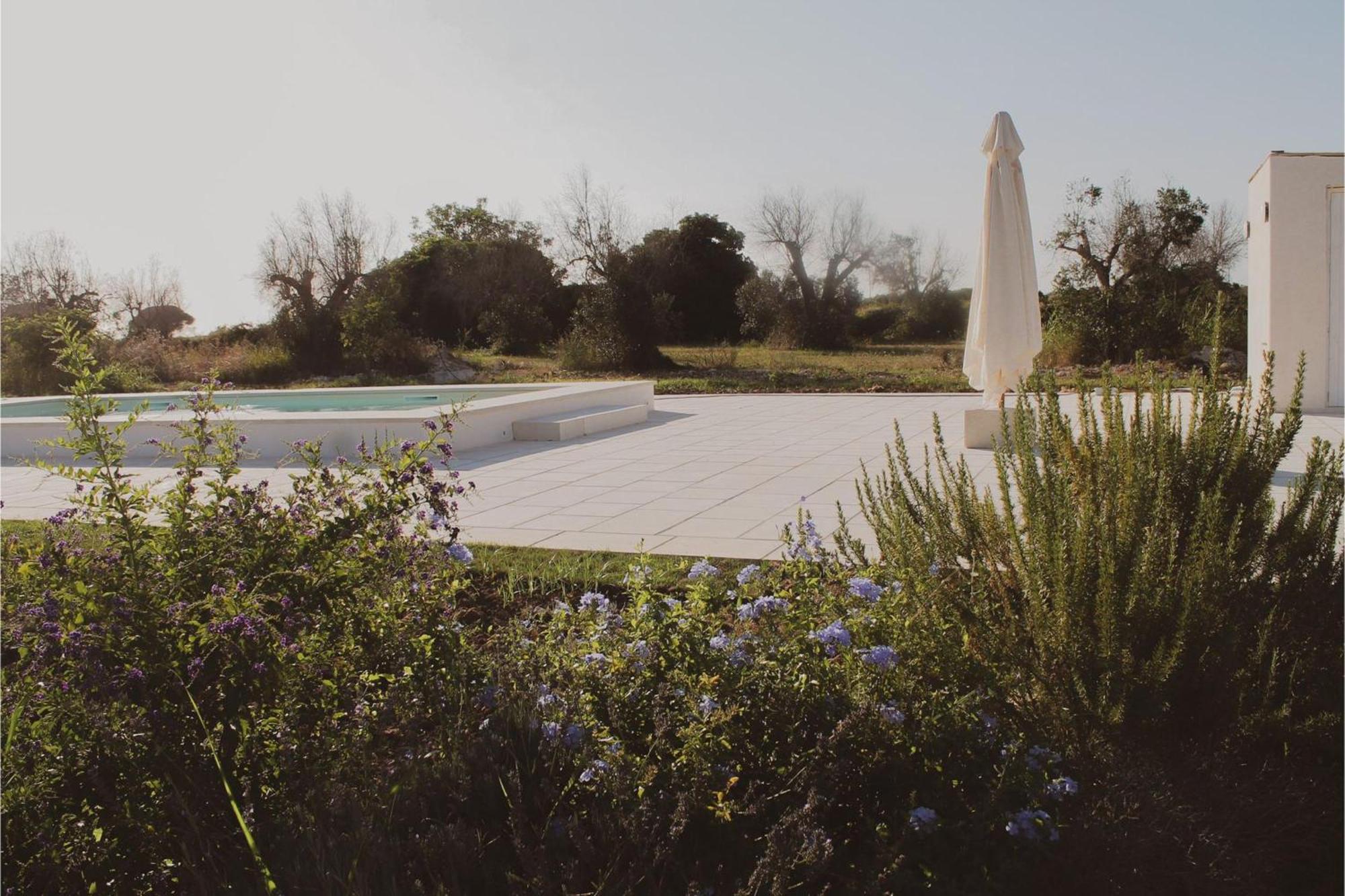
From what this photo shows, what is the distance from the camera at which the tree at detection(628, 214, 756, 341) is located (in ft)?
73.5

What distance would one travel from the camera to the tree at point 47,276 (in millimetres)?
21375

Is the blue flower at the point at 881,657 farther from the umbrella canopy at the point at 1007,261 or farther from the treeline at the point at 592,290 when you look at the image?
the treeline at the point at 592,290

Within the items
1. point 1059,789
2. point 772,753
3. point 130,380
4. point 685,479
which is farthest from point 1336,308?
point 130,380

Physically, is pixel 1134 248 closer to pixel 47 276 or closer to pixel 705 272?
pixel 705 272

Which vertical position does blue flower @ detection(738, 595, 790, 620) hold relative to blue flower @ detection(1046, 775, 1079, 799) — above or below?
above

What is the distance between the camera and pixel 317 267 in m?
20.8

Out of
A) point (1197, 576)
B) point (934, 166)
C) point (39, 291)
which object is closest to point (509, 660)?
point (1197, 576)

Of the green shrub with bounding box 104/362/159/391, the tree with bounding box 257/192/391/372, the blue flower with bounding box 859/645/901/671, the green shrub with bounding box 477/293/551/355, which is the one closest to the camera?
the blue flower with bounding box 859/645/901/671

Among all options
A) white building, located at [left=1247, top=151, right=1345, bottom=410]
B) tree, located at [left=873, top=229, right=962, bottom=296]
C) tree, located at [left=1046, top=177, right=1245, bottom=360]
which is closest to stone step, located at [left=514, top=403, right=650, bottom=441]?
white building, located at [left=1247, top=151, right=1345, bottom=410]

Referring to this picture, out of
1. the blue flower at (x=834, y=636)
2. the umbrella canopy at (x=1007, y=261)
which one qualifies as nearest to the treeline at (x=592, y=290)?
the umbrella canopy at (x=1007, y=261)

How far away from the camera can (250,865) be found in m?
1.74

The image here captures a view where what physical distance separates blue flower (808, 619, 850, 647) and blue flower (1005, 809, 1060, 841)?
47 centimetres

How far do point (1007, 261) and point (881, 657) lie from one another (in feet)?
19.4

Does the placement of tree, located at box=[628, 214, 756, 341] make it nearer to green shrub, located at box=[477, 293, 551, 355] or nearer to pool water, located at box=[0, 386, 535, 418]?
green shrub, located at box=[477, 293, 551, 355]
